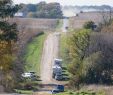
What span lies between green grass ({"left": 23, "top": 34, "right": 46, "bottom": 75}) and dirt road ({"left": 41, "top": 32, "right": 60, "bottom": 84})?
1.92 feet

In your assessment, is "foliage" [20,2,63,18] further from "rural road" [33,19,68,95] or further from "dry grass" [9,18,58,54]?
"rural road" [33,19,68,95]

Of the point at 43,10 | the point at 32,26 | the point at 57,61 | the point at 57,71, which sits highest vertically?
the point at 43,10

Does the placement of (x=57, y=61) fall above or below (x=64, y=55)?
below

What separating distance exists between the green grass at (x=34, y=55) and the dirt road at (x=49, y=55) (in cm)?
59

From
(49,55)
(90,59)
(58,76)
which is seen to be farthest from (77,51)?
(49,55)

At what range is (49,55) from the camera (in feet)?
219

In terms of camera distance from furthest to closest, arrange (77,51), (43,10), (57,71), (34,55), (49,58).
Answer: (43,10), (34,55), (49,58), (57,71), (77,51)

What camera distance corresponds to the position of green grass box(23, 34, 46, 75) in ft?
199

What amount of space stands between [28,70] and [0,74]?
15597 mm

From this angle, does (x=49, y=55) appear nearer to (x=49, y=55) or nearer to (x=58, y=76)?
(x=49, y=55)

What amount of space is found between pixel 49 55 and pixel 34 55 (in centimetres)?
184

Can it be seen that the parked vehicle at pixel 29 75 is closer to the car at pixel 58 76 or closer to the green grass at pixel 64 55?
the car at pixel 58 76

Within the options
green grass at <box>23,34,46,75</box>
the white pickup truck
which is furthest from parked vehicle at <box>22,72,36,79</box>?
green grass at <box>23,34,46,75</box>

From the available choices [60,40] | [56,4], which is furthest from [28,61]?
[56,4]
